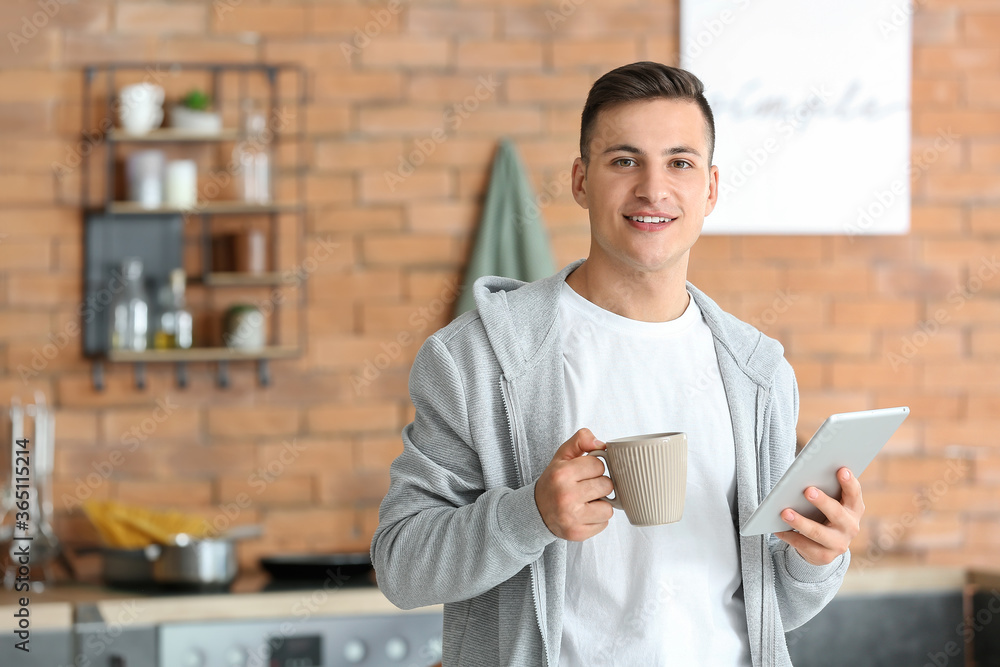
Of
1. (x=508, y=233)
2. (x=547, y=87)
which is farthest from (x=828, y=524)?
(x=547, y=87)

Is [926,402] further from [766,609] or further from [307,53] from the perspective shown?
[307,53]

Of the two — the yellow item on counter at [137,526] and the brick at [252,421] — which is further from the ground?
the brick at [252,421]

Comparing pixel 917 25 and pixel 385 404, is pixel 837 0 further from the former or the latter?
pixel 385 404

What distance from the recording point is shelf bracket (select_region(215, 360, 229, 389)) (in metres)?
2.46

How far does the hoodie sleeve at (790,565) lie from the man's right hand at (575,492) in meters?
0.32

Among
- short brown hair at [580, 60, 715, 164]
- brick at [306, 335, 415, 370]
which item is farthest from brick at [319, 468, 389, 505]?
short brown hair at [580, 60, 715, 164]

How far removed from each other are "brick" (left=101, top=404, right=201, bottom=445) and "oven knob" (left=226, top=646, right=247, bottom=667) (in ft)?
2.02

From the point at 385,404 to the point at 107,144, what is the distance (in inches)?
38.0

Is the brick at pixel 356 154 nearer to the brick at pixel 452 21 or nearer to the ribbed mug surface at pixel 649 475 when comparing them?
the brick at pixel 452 21

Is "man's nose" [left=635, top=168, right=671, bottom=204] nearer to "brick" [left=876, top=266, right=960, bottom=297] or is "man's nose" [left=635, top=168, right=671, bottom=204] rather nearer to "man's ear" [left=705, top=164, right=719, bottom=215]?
"man's ear" [left=705, top=164, right=719, bottom=215]

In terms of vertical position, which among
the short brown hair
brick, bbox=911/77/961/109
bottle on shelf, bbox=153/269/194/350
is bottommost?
bottle on shelf, bbox=153/269/194/350

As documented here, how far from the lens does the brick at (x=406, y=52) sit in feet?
8.27

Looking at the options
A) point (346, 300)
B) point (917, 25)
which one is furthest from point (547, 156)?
point (917, 25)

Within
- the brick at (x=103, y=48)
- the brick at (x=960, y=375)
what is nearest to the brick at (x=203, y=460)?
the brick at (x=103, y=48)
